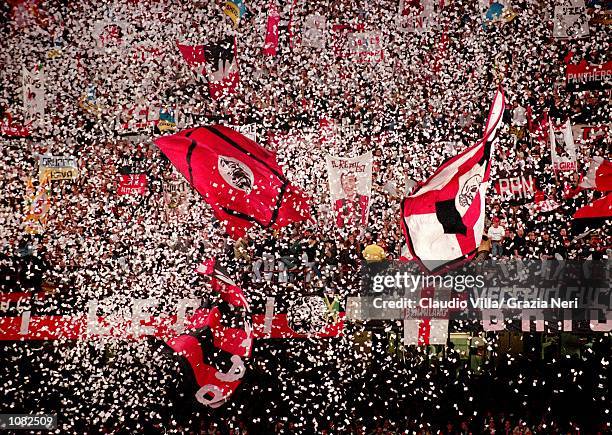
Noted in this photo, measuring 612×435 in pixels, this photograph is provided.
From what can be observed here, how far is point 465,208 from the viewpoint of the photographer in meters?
2.09

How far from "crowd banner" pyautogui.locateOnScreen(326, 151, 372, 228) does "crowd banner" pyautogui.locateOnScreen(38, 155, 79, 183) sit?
4.79 ft

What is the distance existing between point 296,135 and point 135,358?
1.54 m

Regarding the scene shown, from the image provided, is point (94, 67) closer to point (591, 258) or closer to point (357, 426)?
point (357, 426)

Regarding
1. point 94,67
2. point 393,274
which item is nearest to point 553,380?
point 393,274

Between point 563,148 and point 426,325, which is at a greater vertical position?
point 563,148

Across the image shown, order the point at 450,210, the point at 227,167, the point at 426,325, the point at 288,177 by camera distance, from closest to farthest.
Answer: the point at 450,210 < the point at 227,167 < the point at 426,325 < the point at 288,177

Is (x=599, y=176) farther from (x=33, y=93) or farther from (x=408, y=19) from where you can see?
(x=33, y=93)

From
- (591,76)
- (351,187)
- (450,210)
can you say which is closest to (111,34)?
(351,187)

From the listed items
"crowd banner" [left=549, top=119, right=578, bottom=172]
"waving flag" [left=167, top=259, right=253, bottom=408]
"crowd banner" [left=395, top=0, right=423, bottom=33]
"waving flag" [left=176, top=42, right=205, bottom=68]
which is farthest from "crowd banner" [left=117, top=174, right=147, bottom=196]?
"crowd banner" [left=549, top=119, right=578, bottom=172]

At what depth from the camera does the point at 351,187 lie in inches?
115

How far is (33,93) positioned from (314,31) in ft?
5.32

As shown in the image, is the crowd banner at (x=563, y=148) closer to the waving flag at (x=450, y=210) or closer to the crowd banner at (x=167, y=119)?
the waving flag at (x=450, y=210)

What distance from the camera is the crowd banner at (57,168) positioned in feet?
9.86

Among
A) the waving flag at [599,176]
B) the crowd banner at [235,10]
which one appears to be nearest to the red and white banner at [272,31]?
the crowd banner at [235,10]
